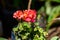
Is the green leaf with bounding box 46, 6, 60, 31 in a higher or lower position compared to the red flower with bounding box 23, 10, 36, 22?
lower

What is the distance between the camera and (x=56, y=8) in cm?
260

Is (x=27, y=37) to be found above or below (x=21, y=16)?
below

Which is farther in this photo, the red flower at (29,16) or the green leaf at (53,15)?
the green leaf at (53,15)

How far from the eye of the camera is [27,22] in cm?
158

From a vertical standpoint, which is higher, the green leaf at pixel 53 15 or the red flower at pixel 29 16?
the red flower at pixel 29 16

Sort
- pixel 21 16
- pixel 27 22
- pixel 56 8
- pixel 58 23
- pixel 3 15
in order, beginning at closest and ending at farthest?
pixel 21 16
pixel 27 22
pixel 58 23
pixel 56 8
pixel 3 15

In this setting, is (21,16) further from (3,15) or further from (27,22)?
(3,15)

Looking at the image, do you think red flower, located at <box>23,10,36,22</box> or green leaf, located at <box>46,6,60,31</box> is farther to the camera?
green leaf, located at <box>46,6,60,31</box>

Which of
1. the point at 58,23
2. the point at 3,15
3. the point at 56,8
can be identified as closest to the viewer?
the point at 58,23

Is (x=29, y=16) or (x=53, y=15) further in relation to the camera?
(x=53, y=15)

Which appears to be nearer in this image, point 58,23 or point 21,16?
point 21,16

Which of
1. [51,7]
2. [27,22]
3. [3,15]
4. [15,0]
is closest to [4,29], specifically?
[3,15]

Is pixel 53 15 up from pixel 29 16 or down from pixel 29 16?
down

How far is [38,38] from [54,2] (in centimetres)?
131
